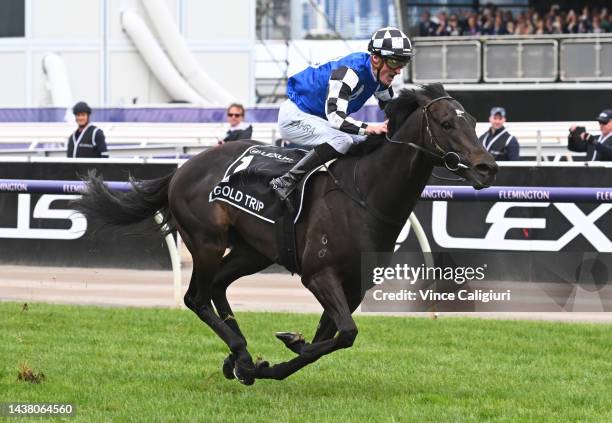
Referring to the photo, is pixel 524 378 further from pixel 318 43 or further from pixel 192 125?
pixel 318 43

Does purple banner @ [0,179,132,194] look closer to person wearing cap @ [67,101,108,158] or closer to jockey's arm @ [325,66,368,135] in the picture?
person wearing cap @ [67,101,108,158]

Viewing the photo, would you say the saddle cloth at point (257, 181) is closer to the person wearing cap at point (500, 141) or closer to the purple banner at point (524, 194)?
the purple banner at point (524, 194)

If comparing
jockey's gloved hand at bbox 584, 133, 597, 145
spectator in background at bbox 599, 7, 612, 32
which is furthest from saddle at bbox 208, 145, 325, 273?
spectator in background at bbox 599, 7, 612, 32

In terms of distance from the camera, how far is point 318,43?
3538 centimetres

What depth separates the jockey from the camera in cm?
661

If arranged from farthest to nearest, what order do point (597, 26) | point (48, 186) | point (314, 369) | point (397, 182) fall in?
point (597, 26), point (48, 186), point (314, 369), point (397, 182)

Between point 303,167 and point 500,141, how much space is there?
6.61 meters

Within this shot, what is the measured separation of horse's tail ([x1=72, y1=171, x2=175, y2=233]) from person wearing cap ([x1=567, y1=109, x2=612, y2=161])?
202 inches

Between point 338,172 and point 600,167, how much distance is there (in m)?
4.73

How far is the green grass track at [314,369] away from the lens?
601 centimetres

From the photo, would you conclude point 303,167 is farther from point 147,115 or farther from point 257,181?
point 147,115
